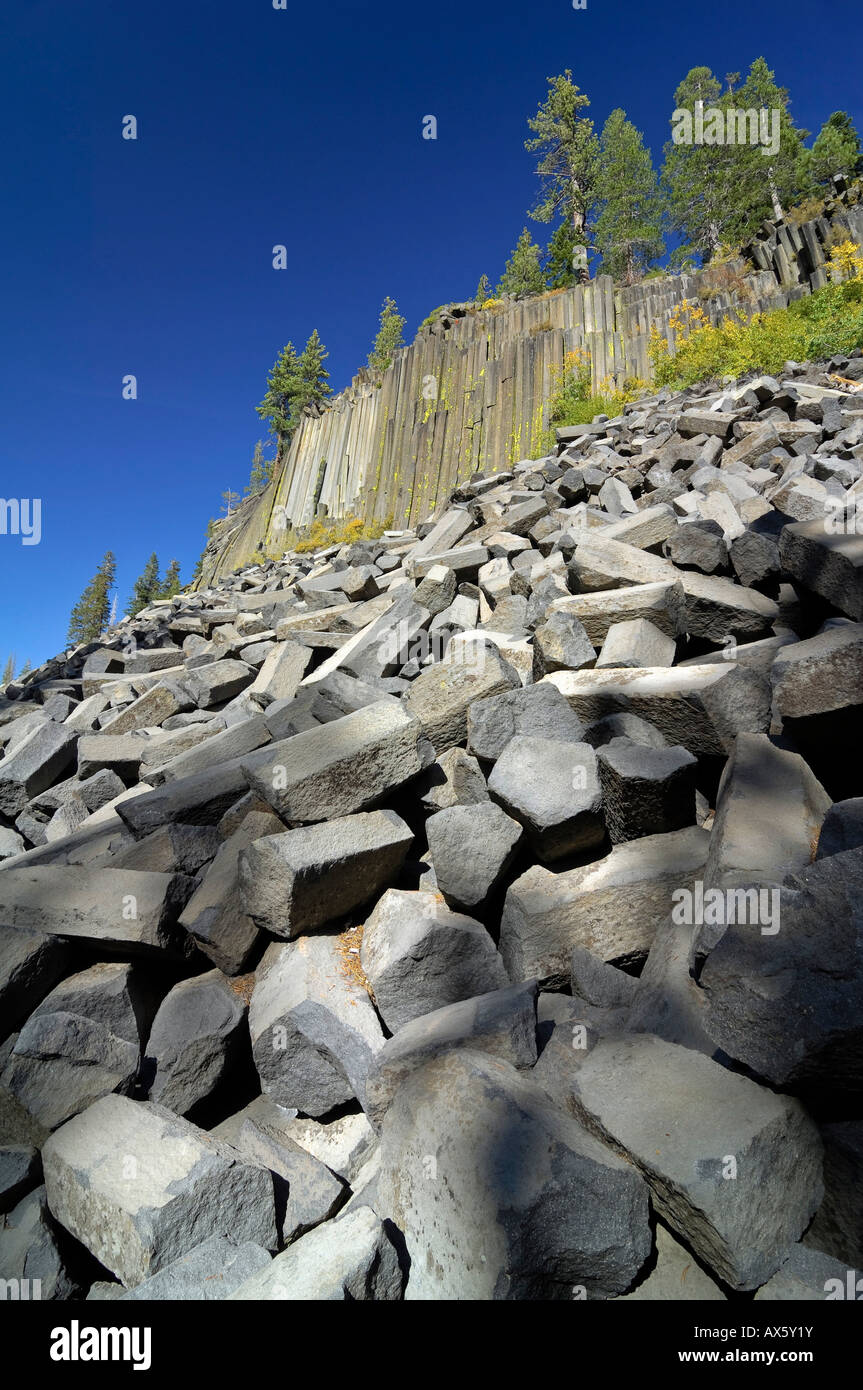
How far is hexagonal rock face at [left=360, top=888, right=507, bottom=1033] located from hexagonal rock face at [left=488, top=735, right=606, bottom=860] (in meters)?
0.40

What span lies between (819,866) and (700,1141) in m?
0.66

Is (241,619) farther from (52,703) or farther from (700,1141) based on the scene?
(700,1141)

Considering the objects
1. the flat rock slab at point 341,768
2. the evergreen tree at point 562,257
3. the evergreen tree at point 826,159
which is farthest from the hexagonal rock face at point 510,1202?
the evergreen tree at point 826,159

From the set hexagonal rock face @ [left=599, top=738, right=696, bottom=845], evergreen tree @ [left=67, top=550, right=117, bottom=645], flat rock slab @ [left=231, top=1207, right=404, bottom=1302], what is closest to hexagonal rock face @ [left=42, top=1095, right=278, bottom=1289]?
flat rock slab @ [left=231, top=1207, right=404, bottom=1302]

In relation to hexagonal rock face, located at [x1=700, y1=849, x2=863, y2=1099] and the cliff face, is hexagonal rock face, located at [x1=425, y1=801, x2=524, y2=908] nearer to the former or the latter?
hexagonal rock face, located at [x1=700, y1=849, x2=863, y2=1099]

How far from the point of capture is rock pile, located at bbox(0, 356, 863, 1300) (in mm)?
1346

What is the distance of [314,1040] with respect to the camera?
2.10 metres

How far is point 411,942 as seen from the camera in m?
2.18

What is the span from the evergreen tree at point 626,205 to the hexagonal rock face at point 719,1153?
2947 cm

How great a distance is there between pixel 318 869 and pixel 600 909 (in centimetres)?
95

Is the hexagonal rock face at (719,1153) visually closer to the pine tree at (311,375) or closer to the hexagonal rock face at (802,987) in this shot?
the hexagonal rock face at (802,987)

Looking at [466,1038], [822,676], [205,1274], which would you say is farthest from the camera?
[822,676]

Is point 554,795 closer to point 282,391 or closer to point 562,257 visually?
point 562,257

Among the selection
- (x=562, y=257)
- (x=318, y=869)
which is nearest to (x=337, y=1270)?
(x=318, y=869)
